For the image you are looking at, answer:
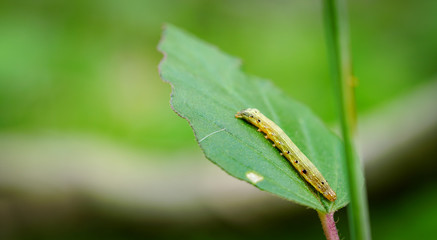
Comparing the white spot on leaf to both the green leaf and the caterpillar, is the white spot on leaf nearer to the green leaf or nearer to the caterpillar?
the green leaf

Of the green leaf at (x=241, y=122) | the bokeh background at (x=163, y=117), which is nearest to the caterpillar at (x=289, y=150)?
the green leaf at (x=241, y=122)

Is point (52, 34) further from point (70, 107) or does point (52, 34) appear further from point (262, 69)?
point (262, 69)

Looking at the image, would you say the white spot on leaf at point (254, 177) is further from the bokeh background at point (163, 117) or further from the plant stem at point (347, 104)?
the bokeh background at point (163, 117)

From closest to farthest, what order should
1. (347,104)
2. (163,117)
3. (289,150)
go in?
(347,104), (289,150), (163,117)

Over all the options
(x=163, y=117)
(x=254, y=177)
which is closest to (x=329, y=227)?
(x=254, y=177)

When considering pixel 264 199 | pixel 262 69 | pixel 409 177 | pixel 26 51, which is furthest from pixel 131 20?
pixel 409 177

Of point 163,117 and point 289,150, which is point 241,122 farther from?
point 163,117
